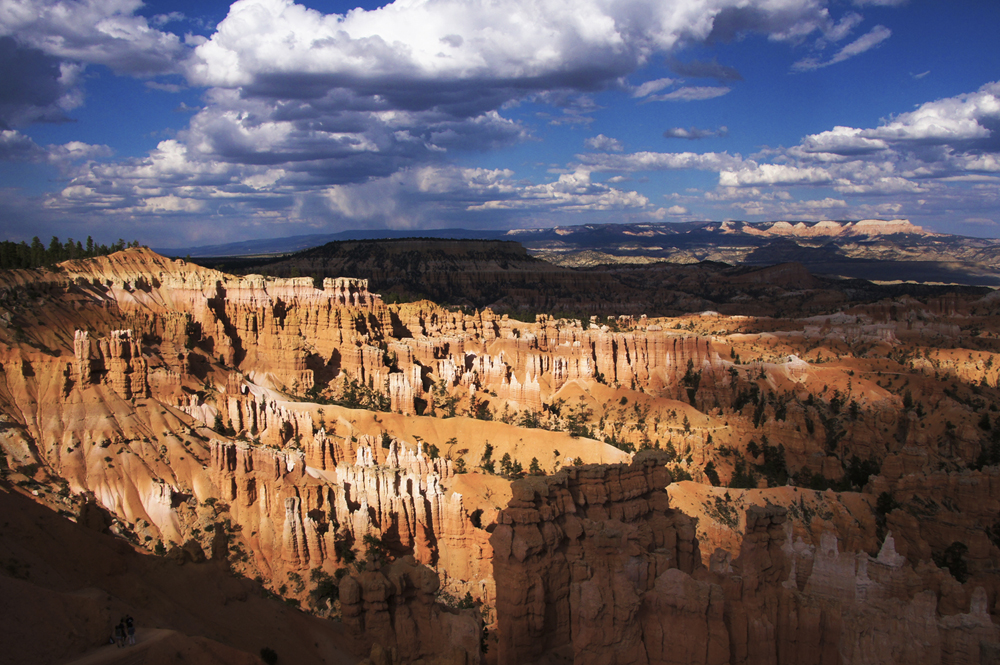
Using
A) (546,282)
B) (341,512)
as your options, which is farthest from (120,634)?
(546,282)

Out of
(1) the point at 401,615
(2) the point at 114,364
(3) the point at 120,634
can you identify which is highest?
(2) the point at 114,364

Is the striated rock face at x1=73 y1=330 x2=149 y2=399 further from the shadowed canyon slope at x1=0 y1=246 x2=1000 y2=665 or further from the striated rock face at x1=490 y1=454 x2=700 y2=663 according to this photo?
the striated rock face at x1=490 y1=454 x2=700 y2=663

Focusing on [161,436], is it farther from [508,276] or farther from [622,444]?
[508,276]

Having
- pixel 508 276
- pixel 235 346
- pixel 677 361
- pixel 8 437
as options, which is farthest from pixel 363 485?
pixel 508 276

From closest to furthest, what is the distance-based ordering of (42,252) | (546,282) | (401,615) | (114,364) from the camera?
(401,615), (114,364), (42,252), (546,282)

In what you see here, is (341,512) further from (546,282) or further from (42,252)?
(546,282)

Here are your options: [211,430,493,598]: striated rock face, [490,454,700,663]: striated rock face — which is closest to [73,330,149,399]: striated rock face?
[211,430,493,598]: striated rock face

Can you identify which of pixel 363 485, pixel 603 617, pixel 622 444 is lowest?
pixel 622 444
